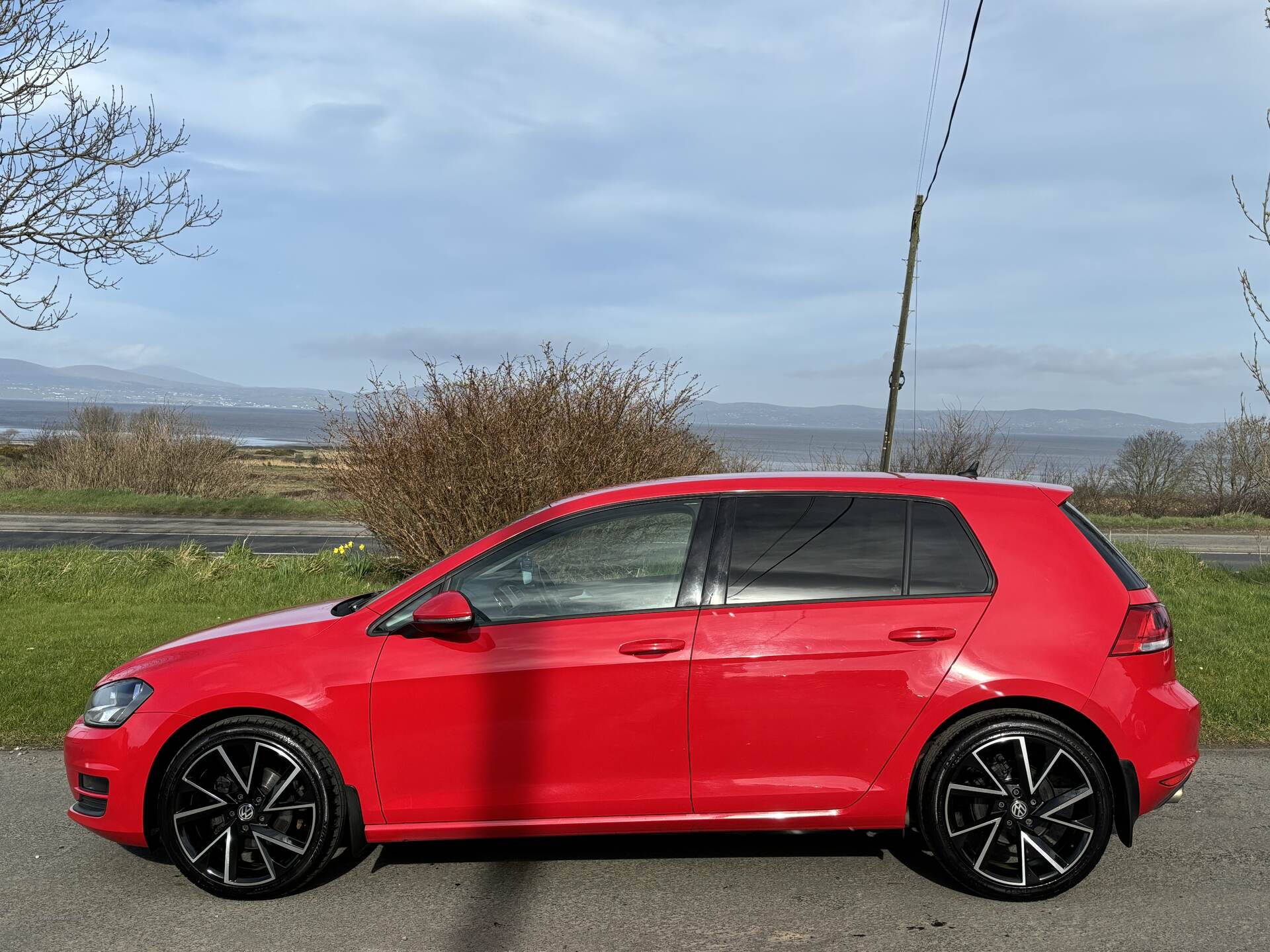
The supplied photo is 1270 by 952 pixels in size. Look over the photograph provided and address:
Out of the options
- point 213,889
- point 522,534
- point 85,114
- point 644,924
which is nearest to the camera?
point 644,924

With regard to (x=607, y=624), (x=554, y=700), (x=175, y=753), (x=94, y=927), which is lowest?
(x=94, y=927)

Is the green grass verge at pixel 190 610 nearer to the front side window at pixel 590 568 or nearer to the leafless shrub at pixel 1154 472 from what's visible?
the front side window at pixel 590 568

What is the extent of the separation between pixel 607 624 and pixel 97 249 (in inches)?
339

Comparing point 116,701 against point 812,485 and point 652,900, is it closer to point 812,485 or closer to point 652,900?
point 652,900

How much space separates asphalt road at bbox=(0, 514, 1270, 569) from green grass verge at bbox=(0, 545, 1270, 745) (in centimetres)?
441

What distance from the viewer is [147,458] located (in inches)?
1111

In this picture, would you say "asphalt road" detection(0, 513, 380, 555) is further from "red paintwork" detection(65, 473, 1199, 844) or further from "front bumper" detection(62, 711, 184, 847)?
"red paintwork" detection(65, 473, 1199, 844)

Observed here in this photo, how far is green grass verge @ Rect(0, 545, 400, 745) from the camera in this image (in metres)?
7.12

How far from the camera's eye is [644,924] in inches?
146

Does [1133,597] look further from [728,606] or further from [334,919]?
[334,919]

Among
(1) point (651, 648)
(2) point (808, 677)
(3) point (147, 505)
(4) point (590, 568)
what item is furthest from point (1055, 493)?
(3) point (147, 505)

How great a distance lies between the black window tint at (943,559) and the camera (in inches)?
161

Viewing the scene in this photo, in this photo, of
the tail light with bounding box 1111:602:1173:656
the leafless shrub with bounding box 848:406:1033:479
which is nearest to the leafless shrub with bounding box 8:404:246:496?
the leafless shrub with bounding box 848:406:1033:479

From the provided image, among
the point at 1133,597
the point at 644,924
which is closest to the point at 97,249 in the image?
the point at 644,924
